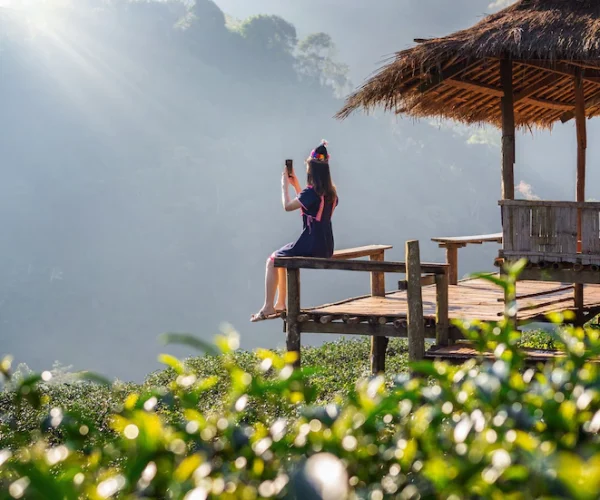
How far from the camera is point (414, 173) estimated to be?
96062 mm

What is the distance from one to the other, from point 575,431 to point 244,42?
320 ft

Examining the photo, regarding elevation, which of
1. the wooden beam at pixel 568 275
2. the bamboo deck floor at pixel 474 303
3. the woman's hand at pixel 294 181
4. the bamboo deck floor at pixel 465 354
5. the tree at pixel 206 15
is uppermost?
the tree at pixel 206 15

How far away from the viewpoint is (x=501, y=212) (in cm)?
723

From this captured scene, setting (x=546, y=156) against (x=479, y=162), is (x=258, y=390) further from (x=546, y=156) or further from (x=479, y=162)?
(x=546, y=156)

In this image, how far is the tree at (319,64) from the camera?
325ft

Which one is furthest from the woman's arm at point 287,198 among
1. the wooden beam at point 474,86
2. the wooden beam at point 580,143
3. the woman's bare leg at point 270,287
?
the wooden beam at point 580,143

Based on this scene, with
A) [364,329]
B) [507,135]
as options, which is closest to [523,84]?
[507,135]

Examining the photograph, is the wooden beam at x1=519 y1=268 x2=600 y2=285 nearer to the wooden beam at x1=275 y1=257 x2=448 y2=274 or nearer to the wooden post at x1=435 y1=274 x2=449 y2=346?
the wooden post at x1=435 y1=274 x2=449 y2=346

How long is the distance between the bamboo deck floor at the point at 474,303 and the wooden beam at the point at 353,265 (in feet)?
1.79

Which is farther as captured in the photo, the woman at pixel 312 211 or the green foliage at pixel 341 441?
the woman at pixel 312 211

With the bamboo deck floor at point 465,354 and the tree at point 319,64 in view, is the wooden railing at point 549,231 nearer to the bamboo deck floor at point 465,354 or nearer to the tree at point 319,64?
the bamboo deck floor at point 465,354

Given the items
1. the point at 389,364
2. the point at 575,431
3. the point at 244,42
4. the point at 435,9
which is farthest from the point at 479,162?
the point at 575,431

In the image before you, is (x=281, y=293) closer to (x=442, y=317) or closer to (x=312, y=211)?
(x=312, y=211)

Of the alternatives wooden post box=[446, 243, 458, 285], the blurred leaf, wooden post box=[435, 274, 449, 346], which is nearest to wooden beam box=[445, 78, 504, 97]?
wooden post box=[446, 243, 458, 285]
